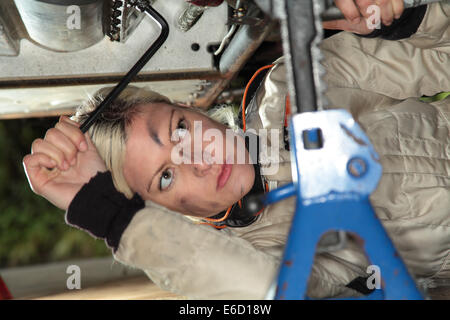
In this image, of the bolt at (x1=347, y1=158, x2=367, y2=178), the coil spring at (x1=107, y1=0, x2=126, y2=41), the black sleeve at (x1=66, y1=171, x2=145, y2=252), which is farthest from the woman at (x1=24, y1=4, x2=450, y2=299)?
the bolt at (x1=347, y1=158, x2=367, y2=178)

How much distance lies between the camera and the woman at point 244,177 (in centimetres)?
60

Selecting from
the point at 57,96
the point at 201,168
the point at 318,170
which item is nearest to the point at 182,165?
the point at 201,168

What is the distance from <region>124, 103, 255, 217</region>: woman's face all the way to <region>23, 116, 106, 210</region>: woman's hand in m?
0.09

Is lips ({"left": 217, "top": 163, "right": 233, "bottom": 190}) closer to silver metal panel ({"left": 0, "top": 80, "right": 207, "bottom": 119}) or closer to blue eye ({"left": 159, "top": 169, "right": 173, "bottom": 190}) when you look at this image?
blue eye ({"left": 159, "top": 169, "right": 173, "bottom": 190})

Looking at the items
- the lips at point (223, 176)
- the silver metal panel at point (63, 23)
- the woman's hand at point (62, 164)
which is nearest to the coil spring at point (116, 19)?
the silver metal panel at point (63, 23)

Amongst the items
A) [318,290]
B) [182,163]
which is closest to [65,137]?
[182,163]

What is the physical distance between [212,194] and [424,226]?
1.22 feet

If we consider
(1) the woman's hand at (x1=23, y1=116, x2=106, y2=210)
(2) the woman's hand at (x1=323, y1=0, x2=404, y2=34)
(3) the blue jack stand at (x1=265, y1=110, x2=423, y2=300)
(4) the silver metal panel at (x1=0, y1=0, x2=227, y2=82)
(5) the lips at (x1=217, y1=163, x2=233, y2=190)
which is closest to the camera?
(3) the blue jack stand at (x1=265, y1=110, x2=423, y2=300)

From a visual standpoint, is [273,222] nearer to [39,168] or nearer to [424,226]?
[424,226]

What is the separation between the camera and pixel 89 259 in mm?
2457

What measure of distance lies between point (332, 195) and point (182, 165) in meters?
0.43

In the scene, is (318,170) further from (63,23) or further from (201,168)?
(63,23)

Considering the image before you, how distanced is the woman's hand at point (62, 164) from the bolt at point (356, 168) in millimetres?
424

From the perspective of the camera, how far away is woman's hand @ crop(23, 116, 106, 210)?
0.74 metres
